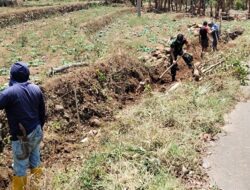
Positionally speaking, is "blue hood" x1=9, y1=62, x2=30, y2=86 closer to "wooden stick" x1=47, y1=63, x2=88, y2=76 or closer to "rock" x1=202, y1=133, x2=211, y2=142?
"rock" x1=202, y1=133, x2=211, y2=142

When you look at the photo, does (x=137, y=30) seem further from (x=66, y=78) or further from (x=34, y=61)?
(x=66, y=78)

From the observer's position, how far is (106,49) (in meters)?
15.8

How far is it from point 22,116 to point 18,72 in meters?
0.65

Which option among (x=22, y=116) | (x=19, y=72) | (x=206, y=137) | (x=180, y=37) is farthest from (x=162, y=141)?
(x=180, y=37)

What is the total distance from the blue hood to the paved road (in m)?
3.42

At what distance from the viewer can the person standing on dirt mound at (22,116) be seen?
617 centimetres

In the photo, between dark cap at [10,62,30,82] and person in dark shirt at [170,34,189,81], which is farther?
person in dark shirt at [170,34,189,81]

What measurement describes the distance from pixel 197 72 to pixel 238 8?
1246 inches

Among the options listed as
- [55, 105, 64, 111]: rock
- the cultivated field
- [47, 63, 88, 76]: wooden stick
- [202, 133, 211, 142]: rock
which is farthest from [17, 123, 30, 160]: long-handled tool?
[47, 63, 88, 76]: wooden stick

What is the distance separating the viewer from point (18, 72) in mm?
6164

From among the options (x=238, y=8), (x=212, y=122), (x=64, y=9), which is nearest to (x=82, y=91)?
(x=212, y=122)

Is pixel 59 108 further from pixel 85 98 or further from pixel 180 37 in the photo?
pixel 180 37

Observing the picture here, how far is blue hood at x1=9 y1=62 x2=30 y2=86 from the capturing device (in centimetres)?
615

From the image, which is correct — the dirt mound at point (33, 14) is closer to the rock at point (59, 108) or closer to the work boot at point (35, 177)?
the rock at point (59, 108)
